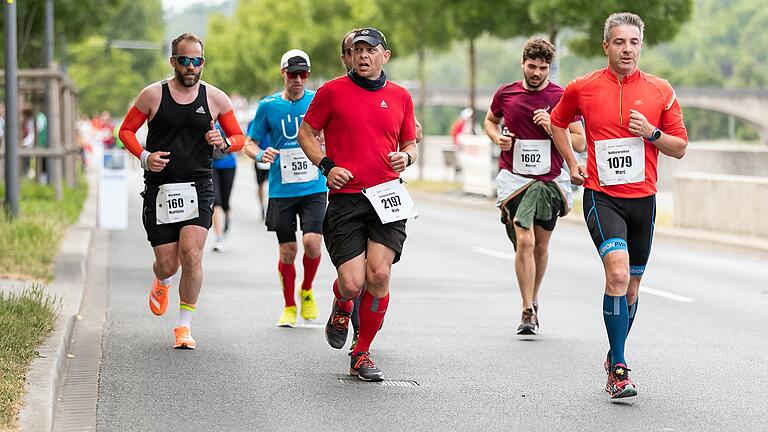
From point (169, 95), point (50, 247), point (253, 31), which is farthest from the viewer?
point (253, 31)

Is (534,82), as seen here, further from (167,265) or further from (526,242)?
(167,265)

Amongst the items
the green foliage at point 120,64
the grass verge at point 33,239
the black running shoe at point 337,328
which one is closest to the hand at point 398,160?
the black running shoe at point 337,328

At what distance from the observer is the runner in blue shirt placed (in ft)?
32.8

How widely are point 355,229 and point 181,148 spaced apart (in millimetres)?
1599

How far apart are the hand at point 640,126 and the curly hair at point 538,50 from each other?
2.19 meters

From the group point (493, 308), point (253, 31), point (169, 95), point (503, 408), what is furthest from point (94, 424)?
point (253, 31)

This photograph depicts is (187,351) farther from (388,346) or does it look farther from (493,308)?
(493,308)

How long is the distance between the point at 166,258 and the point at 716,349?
362cm

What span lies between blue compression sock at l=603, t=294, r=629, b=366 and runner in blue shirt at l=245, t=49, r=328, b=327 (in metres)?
2.82

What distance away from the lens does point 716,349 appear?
947cm

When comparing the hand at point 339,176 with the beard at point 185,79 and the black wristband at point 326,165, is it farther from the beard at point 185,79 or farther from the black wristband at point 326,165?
the beard at point 185,79

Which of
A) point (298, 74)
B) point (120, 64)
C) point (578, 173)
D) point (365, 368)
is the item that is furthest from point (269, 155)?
point (120, 64)

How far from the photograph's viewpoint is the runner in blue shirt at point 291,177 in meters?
9.99

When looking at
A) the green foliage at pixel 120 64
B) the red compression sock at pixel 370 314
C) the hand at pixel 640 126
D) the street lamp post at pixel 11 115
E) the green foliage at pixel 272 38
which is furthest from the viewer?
the green foliage at pixel 120 64
